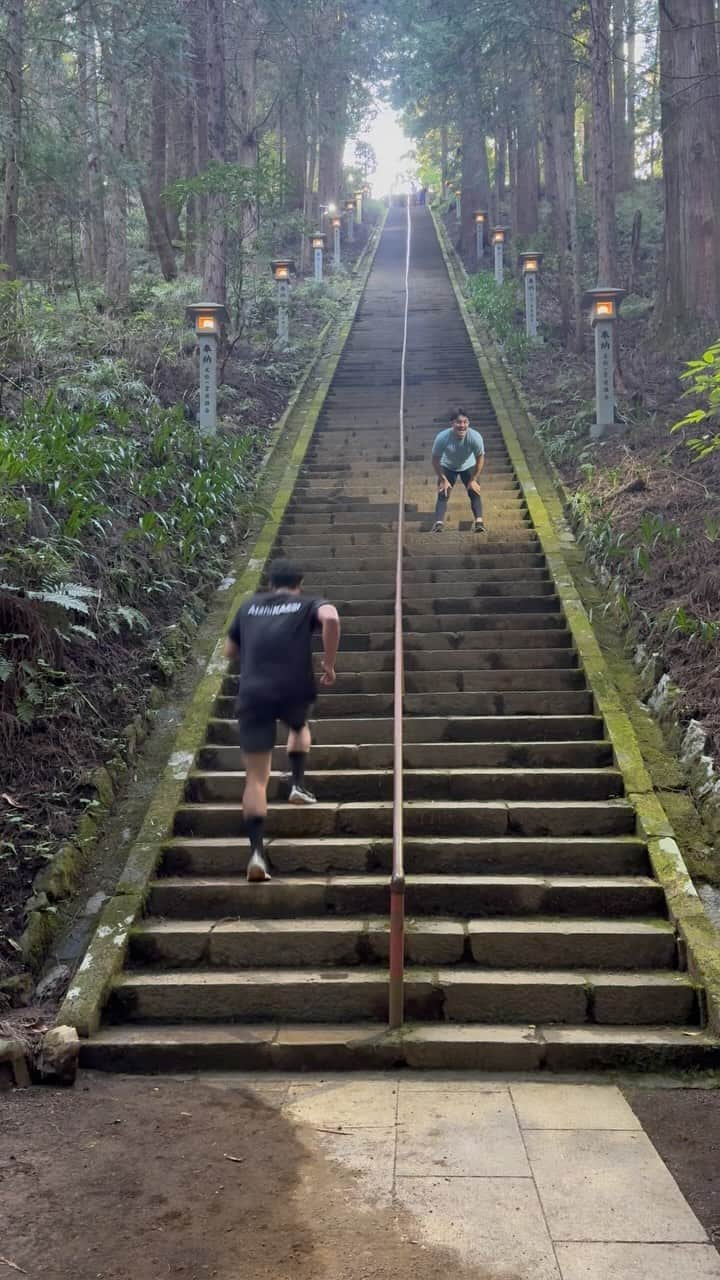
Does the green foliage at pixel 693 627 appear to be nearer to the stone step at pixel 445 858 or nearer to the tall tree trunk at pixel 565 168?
the stone step at pixel 445 858

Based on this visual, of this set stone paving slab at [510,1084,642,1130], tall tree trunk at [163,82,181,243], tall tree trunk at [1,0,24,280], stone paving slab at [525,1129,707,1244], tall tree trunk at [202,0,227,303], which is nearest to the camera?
stone paving slab at [525,1129,707,1244]

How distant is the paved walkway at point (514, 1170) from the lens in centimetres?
310

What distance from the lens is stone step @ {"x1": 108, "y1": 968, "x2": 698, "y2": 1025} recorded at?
4.85 m

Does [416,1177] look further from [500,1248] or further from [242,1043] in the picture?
[242,1043]

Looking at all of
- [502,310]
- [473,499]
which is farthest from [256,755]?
[502,310]

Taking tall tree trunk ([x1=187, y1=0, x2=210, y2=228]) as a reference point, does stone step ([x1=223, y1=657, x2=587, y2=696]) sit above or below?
below

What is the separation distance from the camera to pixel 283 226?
31.6 m

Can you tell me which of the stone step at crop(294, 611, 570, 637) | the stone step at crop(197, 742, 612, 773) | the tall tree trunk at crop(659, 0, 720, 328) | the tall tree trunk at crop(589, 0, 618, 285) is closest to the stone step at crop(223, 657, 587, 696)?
the stone step at crop(294, 611, 570, 637)

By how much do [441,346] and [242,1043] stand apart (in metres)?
17.5

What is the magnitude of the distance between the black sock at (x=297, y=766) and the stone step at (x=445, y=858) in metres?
0.39

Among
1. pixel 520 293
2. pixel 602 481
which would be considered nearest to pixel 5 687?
pixel 602 481

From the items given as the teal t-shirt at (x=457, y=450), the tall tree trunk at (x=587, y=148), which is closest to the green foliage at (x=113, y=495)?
the teal t-shirt at (x=457, y=450)

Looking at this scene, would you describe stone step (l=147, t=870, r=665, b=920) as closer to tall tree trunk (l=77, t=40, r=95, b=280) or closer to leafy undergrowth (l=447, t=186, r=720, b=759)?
leafy undergrowth (l=447, t=186, r=720, b=759)

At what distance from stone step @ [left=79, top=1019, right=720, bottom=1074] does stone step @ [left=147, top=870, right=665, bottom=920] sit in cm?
96
